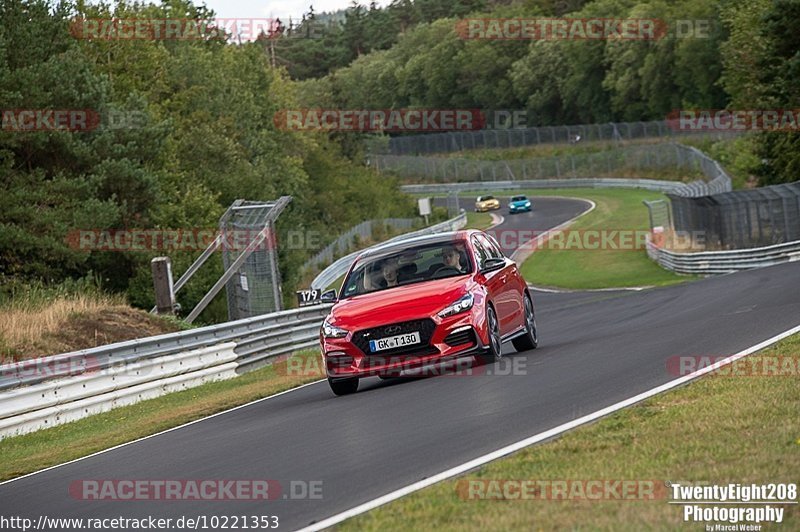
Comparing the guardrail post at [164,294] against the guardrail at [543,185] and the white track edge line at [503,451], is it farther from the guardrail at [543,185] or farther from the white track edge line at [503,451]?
the guardrail at [543,185]

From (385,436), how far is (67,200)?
30224mm

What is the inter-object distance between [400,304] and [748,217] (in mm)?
28944

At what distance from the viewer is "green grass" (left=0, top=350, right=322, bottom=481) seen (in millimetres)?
12975

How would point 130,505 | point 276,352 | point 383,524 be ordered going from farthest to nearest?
point 276,352 → point 130,505 → point 383,524

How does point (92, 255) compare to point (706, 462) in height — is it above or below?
below

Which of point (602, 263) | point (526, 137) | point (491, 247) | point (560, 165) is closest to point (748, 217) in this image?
point (602, 263)

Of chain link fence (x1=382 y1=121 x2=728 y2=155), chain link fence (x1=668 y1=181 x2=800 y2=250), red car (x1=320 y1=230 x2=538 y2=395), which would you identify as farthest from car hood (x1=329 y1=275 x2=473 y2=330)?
chain link fence (x1=382 y1=121 x2=728 y2=155)

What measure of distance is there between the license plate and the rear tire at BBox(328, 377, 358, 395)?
1.84 ft

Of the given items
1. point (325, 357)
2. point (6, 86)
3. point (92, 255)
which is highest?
point (6, 86)

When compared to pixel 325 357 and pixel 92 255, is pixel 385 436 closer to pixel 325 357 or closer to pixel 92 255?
pixel 325 357

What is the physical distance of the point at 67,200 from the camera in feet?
126

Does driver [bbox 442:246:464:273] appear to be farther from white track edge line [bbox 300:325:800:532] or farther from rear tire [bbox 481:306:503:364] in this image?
white track edge line [bbox 300:325:800:532]

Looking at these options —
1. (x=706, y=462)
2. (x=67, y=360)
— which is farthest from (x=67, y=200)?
(x=706, y=462)

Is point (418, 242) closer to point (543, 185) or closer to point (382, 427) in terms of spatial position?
point (382, 427)
